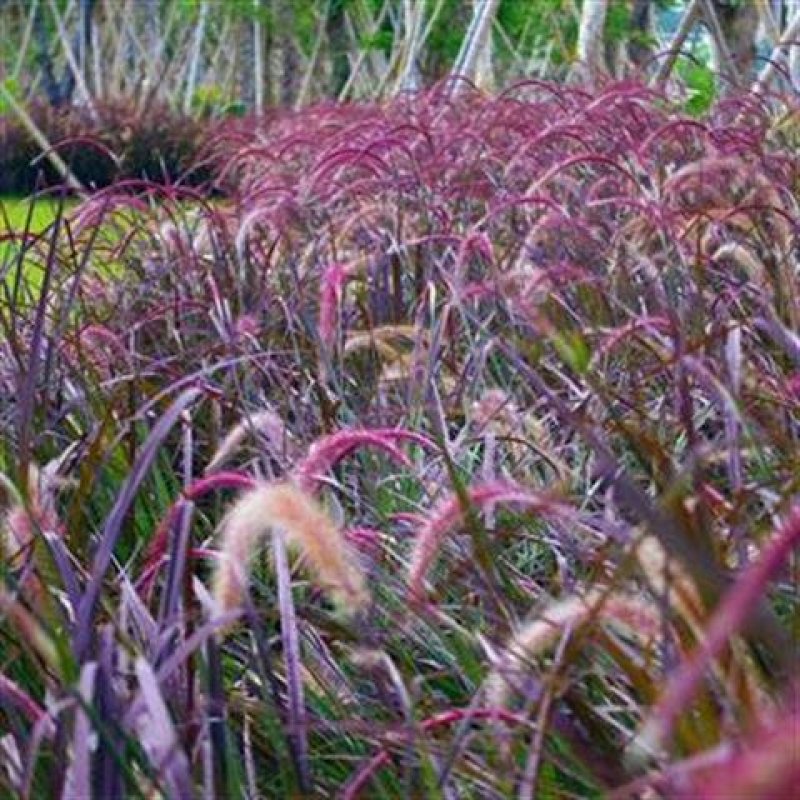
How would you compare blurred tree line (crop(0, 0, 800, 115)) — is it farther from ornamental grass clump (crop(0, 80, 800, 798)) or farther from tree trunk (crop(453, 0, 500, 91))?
ornamental grass clump (crop(0, 80, 800, 798))

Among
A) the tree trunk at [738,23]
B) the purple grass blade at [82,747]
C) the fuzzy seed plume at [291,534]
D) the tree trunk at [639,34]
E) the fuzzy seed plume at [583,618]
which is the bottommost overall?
the tree trunk at [639,34]

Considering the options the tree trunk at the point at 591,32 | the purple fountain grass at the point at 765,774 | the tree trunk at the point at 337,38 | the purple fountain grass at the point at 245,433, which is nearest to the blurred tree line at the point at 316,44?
the tree trunk at the point at 337,38

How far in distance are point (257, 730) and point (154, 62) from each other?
54.8 feet

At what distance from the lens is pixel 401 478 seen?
1.85 m

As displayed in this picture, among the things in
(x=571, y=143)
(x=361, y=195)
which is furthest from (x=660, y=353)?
(x=571, y=143)

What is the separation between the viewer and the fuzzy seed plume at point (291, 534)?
847 mm

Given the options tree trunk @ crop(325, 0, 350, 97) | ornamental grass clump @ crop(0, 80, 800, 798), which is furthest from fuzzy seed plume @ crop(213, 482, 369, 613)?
tree trunk @ crop(325, 0, 350, 97)

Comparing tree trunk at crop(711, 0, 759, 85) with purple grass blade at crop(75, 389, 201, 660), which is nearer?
purple grass blade at crop(75, 389, 201, 660)

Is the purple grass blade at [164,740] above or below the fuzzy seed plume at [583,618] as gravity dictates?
below

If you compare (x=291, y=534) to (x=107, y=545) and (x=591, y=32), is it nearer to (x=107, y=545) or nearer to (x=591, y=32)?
(x=107, y=545)

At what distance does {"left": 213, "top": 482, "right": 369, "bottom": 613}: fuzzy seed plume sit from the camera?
0.85m

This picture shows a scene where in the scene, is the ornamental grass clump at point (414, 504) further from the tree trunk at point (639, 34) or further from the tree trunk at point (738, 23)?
the tree trunk at point (639, 34)

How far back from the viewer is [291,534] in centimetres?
89

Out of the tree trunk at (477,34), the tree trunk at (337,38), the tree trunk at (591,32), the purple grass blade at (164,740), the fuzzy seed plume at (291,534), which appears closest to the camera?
the fuzzy seed plume at (291,534)
